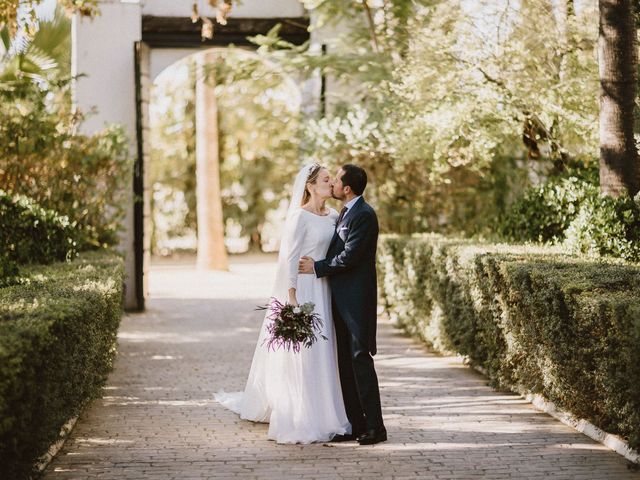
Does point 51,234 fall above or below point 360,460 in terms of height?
above

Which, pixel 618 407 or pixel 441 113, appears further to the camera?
pixel 441 113

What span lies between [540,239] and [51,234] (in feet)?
18.3

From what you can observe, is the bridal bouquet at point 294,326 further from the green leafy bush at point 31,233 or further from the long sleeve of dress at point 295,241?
the green leafy bush at point 31,233

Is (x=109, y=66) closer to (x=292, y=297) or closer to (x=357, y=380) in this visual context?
(x=292, y=297)

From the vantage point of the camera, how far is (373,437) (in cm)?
684

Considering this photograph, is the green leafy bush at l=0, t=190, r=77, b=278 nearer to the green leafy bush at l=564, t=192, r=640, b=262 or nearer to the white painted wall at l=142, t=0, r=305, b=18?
the white painted wall at l=142, t=0, r=305, b=18

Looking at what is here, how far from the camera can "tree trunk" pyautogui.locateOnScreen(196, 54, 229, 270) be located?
78.3 ft

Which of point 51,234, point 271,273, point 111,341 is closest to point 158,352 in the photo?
point 51,234

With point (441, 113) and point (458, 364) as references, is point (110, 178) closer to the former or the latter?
point (441, 113)

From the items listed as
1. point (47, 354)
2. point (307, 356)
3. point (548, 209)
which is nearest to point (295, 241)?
point (307, 356)

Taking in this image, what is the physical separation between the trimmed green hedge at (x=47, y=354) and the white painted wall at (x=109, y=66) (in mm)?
7255

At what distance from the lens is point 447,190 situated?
1583 cm

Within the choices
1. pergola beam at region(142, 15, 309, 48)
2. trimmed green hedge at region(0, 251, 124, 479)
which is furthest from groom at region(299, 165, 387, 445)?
pergola beam at region(142, 15, 309, 48)

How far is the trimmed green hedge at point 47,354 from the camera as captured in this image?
5000mm
